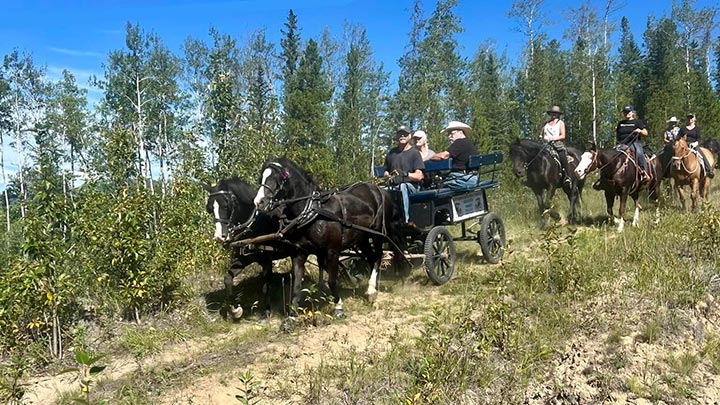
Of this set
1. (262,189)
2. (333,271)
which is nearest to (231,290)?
(333,271)

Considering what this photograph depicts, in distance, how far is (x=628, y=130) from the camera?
34.4 ft

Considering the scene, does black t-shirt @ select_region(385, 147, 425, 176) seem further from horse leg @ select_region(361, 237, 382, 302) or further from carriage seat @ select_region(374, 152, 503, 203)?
horse leg @ select_region(361, 237, 382, 302)

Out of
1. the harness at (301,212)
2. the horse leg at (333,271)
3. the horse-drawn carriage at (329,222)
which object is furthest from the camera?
the horse leg at (333,271)

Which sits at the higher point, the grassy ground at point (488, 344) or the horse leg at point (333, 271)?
the horse leg at point (333, 271)

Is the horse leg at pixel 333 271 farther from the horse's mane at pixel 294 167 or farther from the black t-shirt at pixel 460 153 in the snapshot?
the black t-shirt at pixel 460 153

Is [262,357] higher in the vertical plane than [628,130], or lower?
lower

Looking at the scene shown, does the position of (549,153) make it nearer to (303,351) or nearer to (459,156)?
(459,156)

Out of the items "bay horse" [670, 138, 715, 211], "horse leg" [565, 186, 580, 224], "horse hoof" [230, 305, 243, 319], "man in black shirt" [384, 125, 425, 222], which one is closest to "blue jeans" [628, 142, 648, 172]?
"bay horse" [670, 138, 715, 211]

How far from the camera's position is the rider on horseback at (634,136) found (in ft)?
33.6

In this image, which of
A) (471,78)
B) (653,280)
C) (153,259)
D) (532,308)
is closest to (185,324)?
(153,259)

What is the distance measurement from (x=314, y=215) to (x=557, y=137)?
24.7 feet

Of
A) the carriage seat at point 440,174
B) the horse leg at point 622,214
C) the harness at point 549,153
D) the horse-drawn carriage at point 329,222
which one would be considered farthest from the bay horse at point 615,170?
the horse-drawn carriage at point 329,222

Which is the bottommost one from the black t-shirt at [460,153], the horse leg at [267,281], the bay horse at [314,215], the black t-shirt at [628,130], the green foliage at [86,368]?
the horse leg at [267,281]

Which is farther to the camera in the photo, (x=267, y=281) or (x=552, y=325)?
(x=267, y=281)
